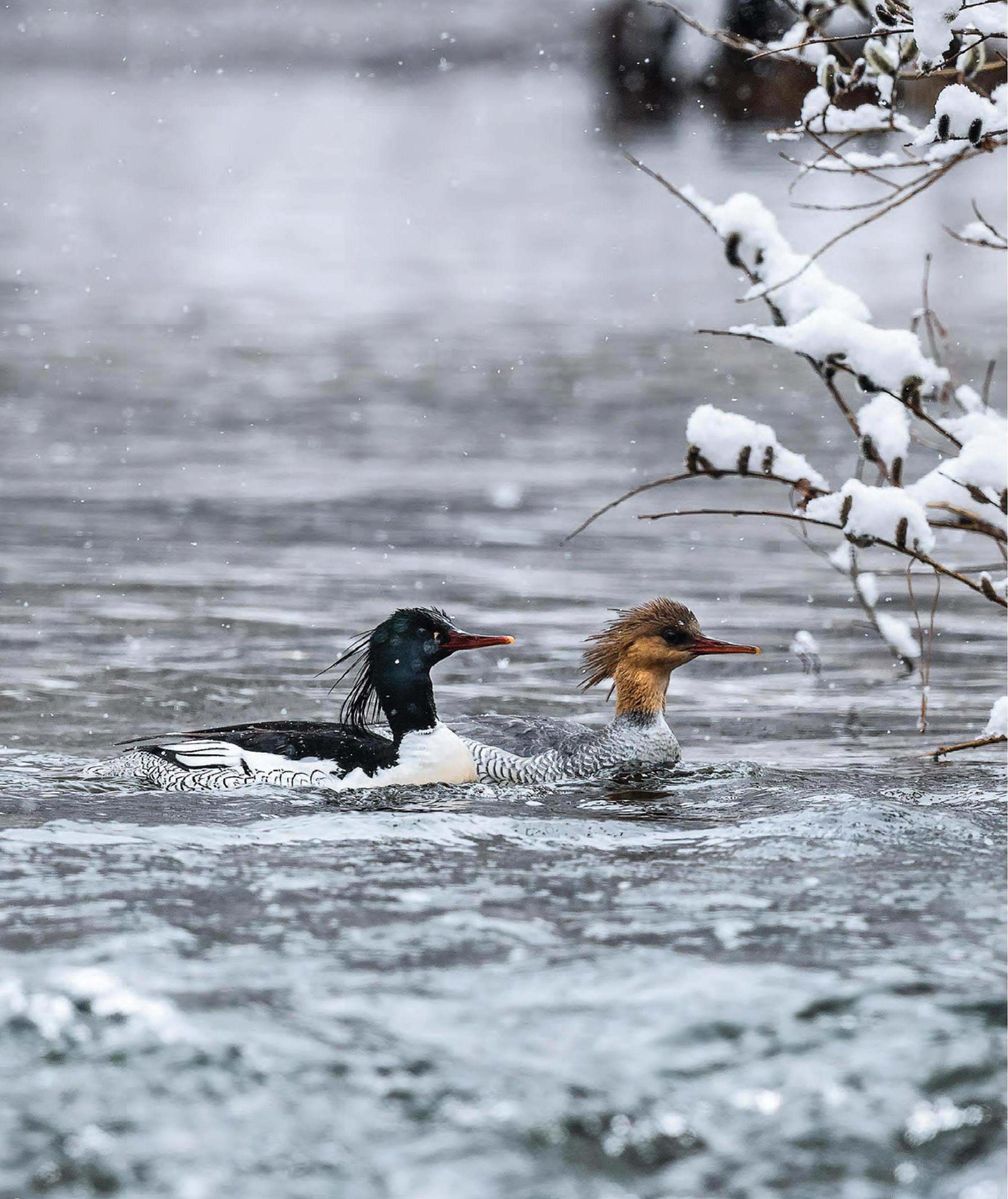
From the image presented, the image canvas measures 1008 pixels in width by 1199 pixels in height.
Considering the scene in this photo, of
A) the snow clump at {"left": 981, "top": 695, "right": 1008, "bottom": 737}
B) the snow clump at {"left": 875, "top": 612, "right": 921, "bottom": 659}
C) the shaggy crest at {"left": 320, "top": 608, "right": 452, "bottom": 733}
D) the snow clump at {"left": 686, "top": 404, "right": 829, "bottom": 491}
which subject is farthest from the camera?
the snow clump at {"left": 875, "top": 612, "right": 921, "bottom": 659}

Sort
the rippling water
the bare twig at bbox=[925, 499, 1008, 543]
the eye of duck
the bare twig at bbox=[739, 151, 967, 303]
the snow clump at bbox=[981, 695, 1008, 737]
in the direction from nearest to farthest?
1. the rippling water
2. the bare twig at bbox=[739, 151, 967, 303]
3. the bare twig at bbox=[925, 499, 1008, 543]
4. the snow clump at bbox=[981, 695, 1008, 737]
5. the eye of duck

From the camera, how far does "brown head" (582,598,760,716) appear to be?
26.9ft

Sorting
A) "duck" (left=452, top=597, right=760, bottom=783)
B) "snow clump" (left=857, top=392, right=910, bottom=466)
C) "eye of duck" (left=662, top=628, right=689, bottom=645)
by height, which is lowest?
"duck" (left=452, top=597, right=760, bottom=783)

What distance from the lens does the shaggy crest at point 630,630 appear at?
8.23 metres

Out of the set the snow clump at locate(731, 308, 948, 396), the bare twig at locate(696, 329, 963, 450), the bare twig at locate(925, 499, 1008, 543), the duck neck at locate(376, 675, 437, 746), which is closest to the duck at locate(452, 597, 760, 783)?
the duck neck at locate(376, 675, 437, 746)

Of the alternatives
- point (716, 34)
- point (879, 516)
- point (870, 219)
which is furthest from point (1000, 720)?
point (716, 34)

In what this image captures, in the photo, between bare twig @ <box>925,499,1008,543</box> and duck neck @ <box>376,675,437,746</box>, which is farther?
duck neck @ <box>376,675,437,746</box>

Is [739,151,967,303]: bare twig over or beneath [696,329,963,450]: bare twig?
over

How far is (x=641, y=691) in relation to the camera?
8.23m

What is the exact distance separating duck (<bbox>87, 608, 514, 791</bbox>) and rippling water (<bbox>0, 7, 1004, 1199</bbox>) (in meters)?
0.16

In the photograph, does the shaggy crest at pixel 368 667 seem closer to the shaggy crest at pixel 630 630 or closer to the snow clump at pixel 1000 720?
the shaggy crest at pixel 630 630

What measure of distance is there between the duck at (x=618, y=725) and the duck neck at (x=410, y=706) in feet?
1.23

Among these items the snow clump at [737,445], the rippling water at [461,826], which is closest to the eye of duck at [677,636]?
the rippling water at [461,826]

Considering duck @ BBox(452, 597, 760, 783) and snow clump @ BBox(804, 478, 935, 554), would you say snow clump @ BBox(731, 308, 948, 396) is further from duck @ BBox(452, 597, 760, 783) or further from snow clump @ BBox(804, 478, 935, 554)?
duck @ BBox(452, 597, 760, 783)
